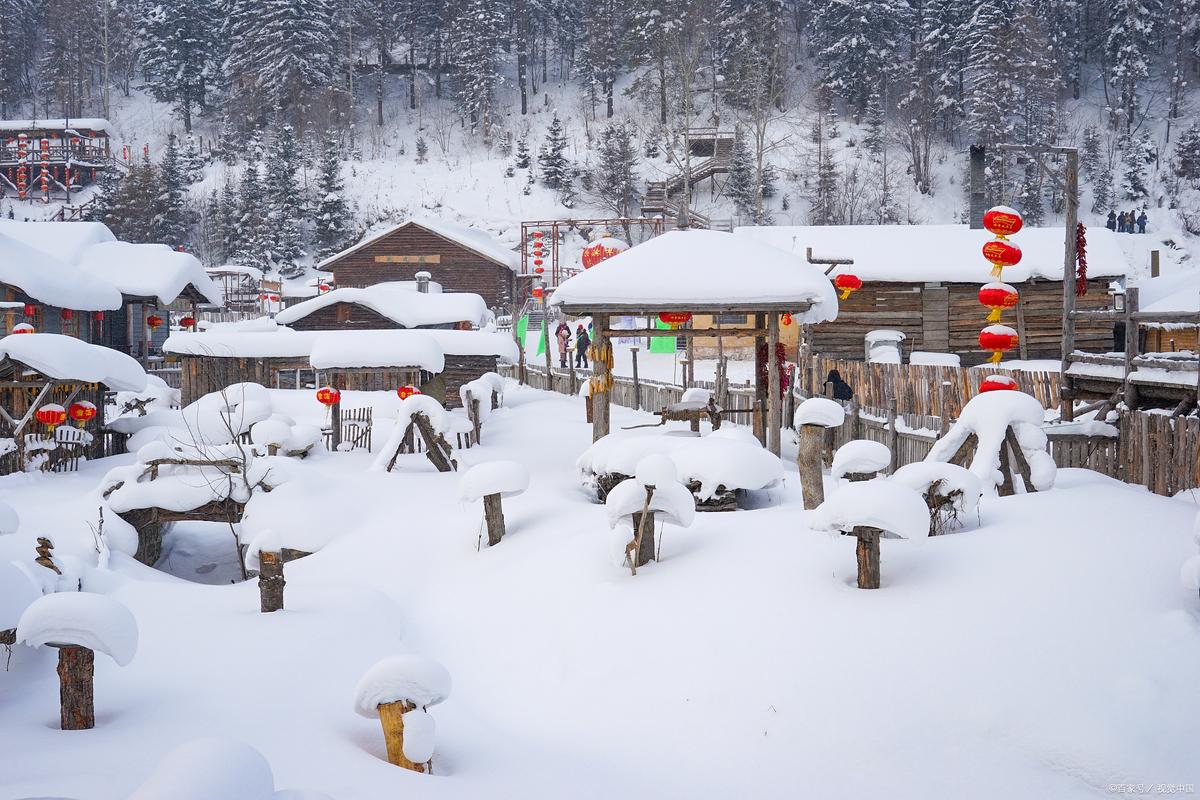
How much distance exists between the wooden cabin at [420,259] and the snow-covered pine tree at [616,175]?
1411cm

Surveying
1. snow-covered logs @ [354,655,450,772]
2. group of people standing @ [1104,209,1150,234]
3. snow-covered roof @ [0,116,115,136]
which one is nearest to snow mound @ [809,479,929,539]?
snow-covered logs @ [354,655,450,772]

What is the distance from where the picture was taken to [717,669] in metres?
7.36

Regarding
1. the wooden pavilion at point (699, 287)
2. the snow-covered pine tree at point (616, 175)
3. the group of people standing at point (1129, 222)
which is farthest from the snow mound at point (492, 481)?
the snow-covered pine tree at point (616, 175)

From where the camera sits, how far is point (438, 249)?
4244cm

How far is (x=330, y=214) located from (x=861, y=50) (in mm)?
34710

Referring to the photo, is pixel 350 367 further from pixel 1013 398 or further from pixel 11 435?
pixel 1013 398

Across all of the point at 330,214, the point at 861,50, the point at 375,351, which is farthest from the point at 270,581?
the point at 861,50

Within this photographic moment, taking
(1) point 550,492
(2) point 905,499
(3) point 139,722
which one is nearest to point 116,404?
(1) point 550,492

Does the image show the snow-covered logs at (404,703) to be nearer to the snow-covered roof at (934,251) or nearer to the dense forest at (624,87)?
the snow-covered roof at (934,251)

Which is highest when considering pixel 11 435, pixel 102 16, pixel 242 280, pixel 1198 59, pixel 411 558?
pixel 102 16

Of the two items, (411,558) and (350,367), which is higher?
(350,367)

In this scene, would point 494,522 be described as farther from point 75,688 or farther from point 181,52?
point 181,52

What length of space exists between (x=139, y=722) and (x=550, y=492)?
7828 millimetres

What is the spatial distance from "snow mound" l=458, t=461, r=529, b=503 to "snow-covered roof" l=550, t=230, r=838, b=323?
279cm
